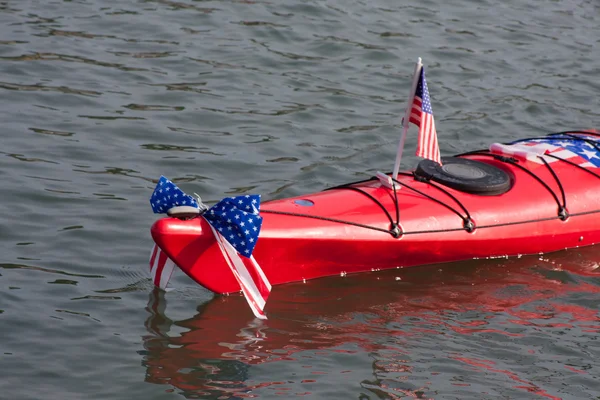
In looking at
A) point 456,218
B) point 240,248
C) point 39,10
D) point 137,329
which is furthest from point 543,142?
point 39,10

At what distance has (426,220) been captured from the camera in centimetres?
591

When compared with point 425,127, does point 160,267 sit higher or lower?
lower

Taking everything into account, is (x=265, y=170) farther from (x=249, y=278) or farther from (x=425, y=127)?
(x=249, y=278)

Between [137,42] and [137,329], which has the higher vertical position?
[137,42]

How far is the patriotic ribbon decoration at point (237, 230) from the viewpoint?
5094 millimetres

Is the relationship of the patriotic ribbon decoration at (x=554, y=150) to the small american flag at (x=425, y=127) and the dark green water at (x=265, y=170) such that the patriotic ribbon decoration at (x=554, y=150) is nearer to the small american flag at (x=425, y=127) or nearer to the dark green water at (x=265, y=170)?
the dark green water at (x=265, y=170)

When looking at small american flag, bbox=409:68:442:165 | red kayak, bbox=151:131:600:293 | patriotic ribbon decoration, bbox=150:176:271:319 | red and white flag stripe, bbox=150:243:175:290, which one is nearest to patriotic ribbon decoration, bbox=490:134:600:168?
red kayak, bbox=151:131:600:293

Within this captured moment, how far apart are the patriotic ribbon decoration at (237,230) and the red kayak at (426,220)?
88 mm

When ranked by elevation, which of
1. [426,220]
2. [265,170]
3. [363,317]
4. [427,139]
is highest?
[427,139]

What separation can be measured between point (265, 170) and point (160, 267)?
75.6 inches

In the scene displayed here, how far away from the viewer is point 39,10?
949 cm

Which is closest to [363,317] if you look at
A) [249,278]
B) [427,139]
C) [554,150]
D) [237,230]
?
Answer: [249,278]

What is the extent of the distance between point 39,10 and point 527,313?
6193 mm

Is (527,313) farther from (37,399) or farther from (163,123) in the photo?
(163,123)
